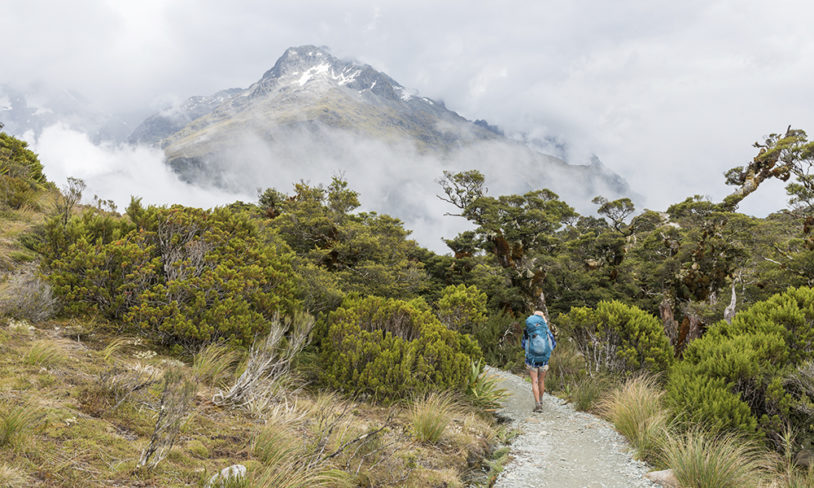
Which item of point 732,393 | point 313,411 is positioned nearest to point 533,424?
point 732,393

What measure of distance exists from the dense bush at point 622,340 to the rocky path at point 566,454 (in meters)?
1.56

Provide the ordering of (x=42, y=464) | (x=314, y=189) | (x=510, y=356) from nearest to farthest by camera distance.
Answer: (x=42, y=464), (x=510, y=356), (x=314, y=189)

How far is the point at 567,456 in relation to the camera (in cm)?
555

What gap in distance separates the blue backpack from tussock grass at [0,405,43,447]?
6.74 meters

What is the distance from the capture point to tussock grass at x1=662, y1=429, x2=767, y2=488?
168 inches

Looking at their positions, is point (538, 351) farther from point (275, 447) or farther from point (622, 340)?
point (275, 447)

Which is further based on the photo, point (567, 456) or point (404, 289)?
point (404, 289)

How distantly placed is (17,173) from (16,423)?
45.6 feet

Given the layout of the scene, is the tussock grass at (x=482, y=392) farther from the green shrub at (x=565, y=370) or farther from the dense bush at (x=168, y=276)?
the dense bush at (x=168, y=276)

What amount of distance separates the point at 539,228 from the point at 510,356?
6.32m

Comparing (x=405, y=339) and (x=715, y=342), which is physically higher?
(x=715, y=342)

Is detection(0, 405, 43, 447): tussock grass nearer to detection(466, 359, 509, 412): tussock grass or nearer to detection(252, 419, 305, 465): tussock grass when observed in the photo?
detection(252, 419, 305, 465): tussock grass

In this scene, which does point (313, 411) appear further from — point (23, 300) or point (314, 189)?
point (314, 189)

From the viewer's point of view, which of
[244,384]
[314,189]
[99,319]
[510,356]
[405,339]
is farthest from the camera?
[314,189]
